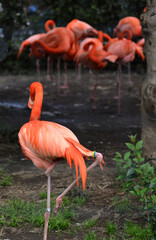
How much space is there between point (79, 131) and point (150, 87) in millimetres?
2262

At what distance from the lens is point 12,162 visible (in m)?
4.42

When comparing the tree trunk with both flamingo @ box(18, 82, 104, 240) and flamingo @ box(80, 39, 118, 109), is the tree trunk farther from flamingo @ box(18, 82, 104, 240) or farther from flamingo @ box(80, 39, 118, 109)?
flamingo @ box(80, 39, 118, 109)

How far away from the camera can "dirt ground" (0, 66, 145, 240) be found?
3.20 m

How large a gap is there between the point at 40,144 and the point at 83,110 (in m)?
4.58

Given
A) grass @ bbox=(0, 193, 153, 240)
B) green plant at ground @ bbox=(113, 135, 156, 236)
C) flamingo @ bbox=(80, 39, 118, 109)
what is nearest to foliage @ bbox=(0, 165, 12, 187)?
grass @ bbox=(0, 193, 153, 240)

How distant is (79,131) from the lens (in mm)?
5766

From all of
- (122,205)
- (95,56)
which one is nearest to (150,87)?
(122,205)

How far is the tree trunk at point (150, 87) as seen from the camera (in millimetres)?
3627

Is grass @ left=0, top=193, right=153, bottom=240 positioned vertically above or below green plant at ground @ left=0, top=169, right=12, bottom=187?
below

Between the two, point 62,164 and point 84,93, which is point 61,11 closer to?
point 84,93

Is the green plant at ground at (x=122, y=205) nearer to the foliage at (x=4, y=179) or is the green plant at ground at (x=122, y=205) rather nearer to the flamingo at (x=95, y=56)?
the foliage at (x=4, y=179)

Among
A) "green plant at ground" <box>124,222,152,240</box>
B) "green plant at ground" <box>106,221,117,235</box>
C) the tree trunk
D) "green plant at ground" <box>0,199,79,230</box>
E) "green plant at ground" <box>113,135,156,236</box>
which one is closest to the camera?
"green plant at ground" <box>113,135,156,236</box>

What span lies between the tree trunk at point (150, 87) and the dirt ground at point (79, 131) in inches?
19.7

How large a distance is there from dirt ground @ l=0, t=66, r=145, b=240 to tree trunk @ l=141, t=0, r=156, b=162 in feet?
1.64
